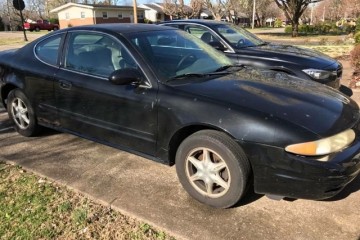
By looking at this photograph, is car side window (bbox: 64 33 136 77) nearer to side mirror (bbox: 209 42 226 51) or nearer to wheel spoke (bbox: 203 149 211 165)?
wheel spoke (bbox: 203 149 211 165)

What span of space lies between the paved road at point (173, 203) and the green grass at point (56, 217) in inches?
4.6

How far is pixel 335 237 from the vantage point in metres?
2.81

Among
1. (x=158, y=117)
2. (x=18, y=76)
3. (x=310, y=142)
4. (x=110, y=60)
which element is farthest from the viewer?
(x=18, y=76)

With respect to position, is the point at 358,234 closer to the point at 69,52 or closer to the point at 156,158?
the point at 156,158

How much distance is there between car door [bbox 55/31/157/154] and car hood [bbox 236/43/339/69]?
10.4ft

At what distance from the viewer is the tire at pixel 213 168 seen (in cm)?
297

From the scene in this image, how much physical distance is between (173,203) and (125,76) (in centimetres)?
127

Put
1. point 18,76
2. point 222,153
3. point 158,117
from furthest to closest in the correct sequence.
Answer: point 18,76, point 158,117, point 222,153

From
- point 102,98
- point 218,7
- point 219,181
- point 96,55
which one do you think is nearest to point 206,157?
point 219,181

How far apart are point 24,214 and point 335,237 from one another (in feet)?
8.43

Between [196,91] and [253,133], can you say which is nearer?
[253,133]

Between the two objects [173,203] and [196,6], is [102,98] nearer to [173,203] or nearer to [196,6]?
[173,203]

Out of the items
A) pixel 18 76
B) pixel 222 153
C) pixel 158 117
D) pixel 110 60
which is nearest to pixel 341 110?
pixel 222 153

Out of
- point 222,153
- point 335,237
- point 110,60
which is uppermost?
point 110,60
